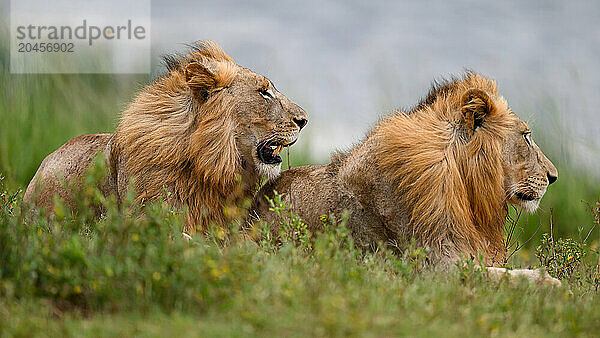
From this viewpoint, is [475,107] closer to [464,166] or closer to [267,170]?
[464,166]

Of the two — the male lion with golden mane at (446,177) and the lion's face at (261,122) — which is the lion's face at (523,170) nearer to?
the male lion with golden mane at (446,177)

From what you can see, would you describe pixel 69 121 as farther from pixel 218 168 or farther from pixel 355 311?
pixel 355 311

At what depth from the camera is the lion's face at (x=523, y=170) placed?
18.9ft

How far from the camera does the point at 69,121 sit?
36.4 ft

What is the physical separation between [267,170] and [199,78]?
960 millimetres

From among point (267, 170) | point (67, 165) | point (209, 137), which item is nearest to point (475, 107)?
point (267, 170)

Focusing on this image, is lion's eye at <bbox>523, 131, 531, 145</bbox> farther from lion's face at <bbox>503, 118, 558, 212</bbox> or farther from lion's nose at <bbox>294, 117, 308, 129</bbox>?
lion's nose at <bbox>294, 117, 308, 129</bbox>

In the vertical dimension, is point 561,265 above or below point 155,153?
below

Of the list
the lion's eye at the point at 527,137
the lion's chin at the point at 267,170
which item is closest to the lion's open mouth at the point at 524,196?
the lion's eye at the point at 527,137

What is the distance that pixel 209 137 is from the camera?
609cm

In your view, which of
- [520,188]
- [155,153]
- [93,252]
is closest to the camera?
[93,252]

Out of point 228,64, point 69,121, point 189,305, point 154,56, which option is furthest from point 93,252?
point 154,56

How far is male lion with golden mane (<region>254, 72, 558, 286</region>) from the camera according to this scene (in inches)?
215

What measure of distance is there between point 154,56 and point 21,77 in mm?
2269
